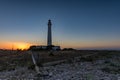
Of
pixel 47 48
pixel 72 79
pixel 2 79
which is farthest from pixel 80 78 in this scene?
pixel 47 48

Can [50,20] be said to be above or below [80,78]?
above

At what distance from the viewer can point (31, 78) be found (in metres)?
11.4

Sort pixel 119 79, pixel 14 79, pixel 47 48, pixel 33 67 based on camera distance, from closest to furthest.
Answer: pixel 119 79 → pixel 14 79 → pixel 33 67 → pixel 47 48

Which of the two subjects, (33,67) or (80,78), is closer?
(80,78)

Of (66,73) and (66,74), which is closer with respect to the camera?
(66,74)

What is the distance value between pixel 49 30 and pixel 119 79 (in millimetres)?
43208

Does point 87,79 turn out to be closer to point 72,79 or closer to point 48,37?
point 72,79

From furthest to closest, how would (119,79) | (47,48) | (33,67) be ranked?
(47,48), (33,67), (119,79)

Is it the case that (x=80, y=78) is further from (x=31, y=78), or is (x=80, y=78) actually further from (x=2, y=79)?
(x=2, y=79)

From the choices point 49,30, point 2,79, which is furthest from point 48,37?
point 2,79

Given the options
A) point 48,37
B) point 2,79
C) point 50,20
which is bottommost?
point 2,79

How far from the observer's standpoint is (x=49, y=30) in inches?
2088

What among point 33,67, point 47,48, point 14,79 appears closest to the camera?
point 14,79

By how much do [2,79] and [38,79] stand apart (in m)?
2.18
